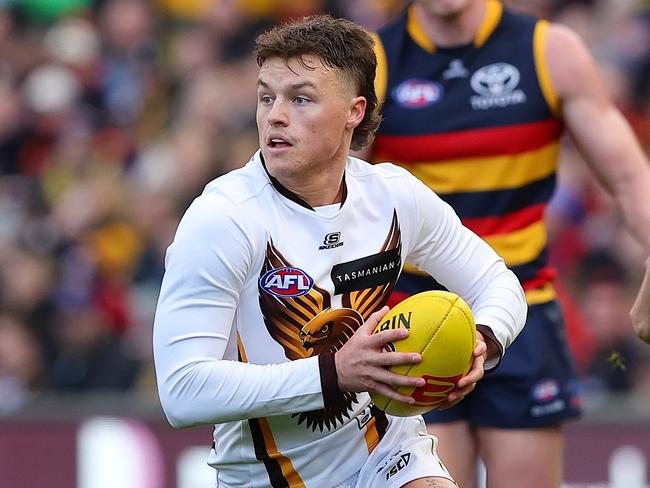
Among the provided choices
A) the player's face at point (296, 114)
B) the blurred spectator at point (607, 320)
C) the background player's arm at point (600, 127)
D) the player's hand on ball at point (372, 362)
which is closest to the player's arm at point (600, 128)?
the background player's arm at point (600, 127)

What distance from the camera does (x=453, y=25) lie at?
5312 mm

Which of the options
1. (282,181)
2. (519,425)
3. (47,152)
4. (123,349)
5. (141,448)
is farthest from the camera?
(47,152)

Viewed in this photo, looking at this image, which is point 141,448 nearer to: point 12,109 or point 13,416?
point 13,416

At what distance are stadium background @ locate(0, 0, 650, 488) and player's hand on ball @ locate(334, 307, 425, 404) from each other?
159 inches

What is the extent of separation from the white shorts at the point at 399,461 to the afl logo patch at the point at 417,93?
1511mm

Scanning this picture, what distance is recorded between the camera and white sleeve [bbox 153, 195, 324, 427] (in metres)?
3.71

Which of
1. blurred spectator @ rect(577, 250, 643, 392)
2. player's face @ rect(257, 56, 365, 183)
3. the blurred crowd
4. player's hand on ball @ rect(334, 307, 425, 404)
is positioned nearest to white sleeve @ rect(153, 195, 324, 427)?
player's hand on ball @ rect(334, 307, 425, 404)

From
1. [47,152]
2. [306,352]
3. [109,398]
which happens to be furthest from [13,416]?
[306,352]

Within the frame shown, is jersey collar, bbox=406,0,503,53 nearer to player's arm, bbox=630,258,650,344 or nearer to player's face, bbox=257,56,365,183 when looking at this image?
player's face, bbox=257,56,365,183

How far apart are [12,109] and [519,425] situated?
6327 mm

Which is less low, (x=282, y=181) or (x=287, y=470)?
(x=282, y=181)

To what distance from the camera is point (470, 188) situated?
17.1 feet

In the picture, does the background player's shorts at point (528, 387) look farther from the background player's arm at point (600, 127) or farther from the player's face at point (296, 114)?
the player's face at point (296, 114)

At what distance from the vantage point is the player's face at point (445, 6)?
16.9 feet
